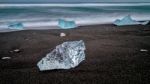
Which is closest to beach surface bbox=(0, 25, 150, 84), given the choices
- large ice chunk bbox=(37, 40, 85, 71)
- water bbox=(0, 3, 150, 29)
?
large ice chunk bbox=(37, 40, 85, 71)

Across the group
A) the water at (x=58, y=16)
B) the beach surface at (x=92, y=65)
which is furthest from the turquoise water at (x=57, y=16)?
the beach surface at (x=92, y=65)

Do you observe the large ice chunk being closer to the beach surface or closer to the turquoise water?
the beach surface

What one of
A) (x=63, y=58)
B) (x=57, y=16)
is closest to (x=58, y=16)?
(x=57, y=16)

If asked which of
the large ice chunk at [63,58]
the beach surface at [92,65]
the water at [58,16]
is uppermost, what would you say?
the large ice chunk at [63,58]

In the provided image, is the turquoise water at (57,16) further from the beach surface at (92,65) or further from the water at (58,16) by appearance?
the beach surface at (92,65)

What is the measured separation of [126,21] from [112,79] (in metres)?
4.61

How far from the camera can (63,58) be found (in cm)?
280

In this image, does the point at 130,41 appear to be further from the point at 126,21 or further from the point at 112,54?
the point at 126,21

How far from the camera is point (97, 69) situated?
9.34 feet

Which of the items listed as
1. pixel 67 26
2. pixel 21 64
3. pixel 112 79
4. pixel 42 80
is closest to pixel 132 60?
pixel 112 79

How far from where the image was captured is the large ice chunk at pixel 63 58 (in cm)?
277

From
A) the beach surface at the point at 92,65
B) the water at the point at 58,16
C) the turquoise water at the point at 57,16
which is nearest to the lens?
the beach surface at the point at 92,65

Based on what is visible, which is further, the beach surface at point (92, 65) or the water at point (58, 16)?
the water at point (58, 16)

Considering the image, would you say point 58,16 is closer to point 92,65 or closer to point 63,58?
point 92,65
